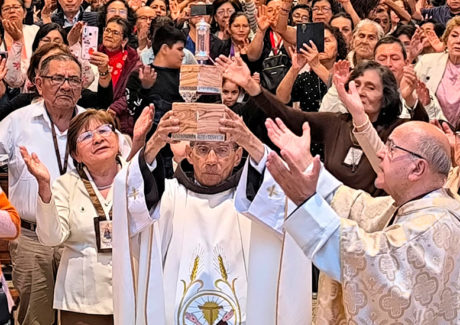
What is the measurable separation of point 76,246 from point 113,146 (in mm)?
527

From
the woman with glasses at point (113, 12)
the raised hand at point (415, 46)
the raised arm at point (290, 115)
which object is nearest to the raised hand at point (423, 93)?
the raised arm at point (290, 115)

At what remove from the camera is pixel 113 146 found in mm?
4445

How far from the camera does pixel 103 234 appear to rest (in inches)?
171

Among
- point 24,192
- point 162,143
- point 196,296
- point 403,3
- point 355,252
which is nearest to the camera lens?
point 355,252

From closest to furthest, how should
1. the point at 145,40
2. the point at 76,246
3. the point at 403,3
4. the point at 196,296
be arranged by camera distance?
the point at 196,296
the point at 76,246
the point at 145,40
the point at 403,3

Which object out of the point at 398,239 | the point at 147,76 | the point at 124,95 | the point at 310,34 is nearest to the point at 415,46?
the point at 310,34

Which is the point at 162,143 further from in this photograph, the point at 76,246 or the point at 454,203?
the point at 454,203

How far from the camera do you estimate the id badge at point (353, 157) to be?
15.9ft

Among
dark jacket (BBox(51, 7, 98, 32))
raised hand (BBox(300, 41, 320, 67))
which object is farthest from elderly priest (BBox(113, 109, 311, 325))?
dark jacket (BBox(51, 7, 98, 32))

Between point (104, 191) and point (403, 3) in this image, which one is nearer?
point (104, 191)

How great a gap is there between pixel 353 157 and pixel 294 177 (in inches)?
71.3

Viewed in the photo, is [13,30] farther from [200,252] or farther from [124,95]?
[200,252]

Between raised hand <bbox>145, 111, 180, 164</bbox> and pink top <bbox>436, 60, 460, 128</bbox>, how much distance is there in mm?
3008

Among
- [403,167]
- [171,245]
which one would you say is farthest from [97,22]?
[403,167]
